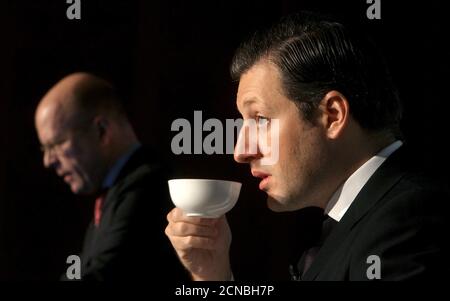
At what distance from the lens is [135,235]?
81.0 inches

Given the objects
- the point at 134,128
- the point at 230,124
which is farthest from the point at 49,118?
the point at 230,124

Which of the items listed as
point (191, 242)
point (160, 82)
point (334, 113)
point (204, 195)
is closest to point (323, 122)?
point (334, 113)

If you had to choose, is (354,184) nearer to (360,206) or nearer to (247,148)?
(360,206)

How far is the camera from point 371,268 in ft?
3.61

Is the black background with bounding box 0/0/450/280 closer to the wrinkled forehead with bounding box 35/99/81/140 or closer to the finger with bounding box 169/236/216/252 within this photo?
the wrinkled forehead with bounding box 35/99/81/140

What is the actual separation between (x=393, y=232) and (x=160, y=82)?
5.18ft

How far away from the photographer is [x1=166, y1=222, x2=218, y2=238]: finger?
1449 millimetres

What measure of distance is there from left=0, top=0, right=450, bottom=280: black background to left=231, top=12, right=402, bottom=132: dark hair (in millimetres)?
796

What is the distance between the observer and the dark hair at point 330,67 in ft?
4.40

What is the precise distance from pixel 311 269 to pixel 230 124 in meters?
0.91

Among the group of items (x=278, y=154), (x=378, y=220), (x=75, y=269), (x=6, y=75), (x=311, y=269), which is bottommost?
(x=75, y=269)

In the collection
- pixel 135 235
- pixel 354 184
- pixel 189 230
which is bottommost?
pixel 135 235
